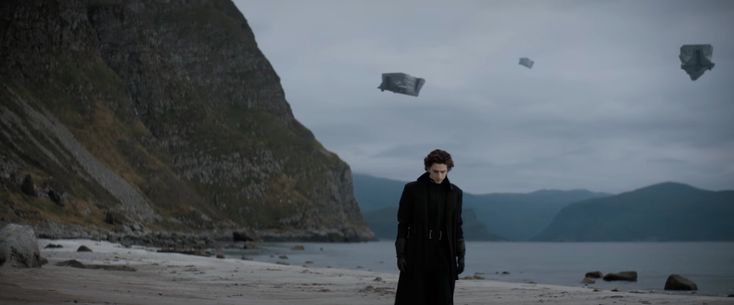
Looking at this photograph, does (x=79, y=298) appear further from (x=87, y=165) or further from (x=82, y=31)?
(x=82, y=31)

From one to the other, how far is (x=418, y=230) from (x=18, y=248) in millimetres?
16835

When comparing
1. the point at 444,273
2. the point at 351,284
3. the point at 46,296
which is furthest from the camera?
the point at 351,284

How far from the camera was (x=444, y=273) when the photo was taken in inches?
454

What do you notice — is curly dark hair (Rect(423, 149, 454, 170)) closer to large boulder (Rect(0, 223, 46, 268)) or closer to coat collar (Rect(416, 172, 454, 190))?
coat collar (Rect(416, 172, 454, 190))

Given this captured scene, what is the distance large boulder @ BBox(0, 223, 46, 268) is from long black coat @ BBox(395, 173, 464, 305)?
16.5 metres

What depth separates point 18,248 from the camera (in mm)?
24594

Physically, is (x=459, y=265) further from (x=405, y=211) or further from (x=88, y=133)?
(x=88, y=133)

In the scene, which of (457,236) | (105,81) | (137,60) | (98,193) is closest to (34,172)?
(98,193)

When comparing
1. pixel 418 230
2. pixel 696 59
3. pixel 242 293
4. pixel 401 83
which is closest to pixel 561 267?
pixel 696 59

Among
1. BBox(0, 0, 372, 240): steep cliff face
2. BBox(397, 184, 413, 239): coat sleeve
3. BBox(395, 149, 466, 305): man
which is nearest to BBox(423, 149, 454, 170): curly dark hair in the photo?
BBox(395, 149, 466, 305): man

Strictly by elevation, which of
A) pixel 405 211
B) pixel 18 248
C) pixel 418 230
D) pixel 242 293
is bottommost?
pixel 242 293

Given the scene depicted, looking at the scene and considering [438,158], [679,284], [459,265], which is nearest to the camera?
[438,158]

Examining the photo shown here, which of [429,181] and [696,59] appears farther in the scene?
[696,59]

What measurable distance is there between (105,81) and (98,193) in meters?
48.1
